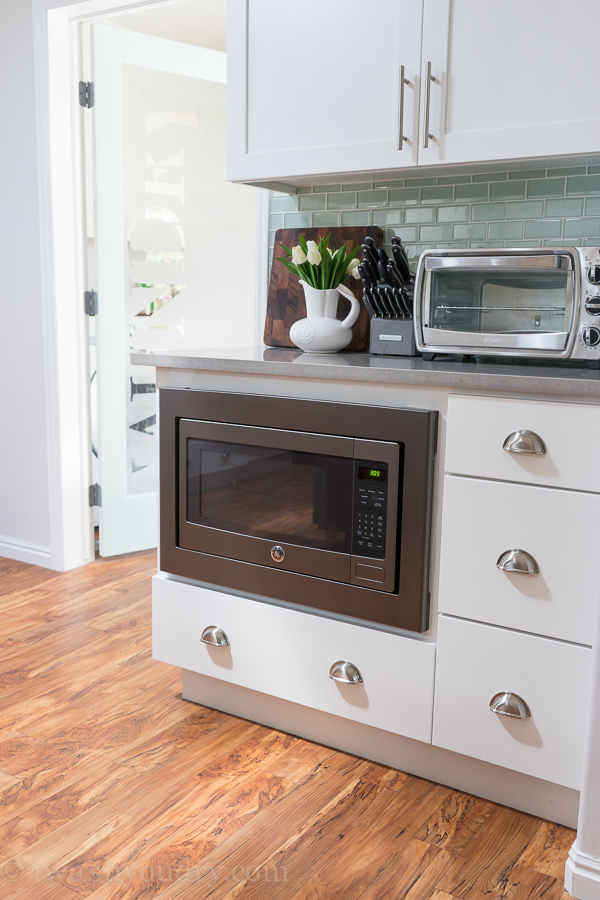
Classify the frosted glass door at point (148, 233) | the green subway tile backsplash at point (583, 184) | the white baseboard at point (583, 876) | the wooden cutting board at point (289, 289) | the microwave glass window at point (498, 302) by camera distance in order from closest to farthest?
1. the white baseboard at point (583, 876)
2. the microwave glass window at point (498, 302)
3. the green subway tile backsplash at point (583, 184)
4. the wooden cutting board at point (289, 289)
5. the frosted glass door at point (148, 233)

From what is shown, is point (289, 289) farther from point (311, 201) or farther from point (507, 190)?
point (507, 190)

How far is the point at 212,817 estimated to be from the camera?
1.61 m

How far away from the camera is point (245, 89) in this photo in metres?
2.03

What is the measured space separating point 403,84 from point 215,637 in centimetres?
138

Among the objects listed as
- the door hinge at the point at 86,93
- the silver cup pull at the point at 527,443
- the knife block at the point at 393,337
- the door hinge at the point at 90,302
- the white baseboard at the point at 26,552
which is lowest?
the white baseboard at the point at 26,552

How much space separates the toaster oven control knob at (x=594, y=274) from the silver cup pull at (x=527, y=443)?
36 centimetres

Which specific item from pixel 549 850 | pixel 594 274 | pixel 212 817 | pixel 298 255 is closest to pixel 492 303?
pixel 594 274

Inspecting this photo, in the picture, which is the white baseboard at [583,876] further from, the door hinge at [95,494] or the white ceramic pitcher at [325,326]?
the door hinge at [95,494]

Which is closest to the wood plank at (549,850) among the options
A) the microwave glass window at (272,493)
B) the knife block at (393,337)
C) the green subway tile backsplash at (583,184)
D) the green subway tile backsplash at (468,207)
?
the microwave glass window at (272,493)

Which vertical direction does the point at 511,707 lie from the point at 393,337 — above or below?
below

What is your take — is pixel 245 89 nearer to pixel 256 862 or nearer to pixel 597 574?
pixel 597 574

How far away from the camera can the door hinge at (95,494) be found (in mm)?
3180

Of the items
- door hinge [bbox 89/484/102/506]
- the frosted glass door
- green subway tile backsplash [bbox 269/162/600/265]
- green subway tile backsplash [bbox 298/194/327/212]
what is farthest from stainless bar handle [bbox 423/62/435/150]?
door hinge [bbox 89/484/102/506]

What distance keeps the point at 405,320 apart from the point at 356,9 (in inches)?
28.9
